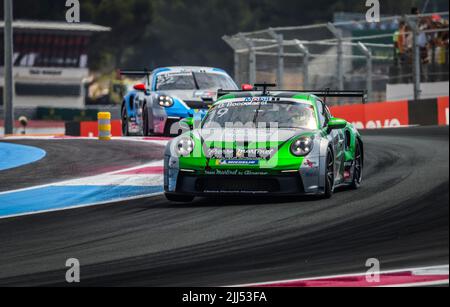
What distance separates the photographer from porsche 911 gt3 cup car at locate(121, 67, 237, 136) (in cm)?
1948

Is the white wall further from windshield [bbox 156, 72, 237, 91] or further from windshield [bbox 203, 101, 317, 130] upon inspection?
windshield [bbox 203, 101, 317, 130]

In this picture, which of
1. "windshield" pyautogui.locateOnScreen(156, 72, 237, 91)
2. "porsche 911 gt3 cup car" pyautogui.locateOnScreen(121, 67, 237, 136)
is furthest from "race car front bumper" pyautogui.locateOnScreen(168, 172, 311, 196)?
"windshield" pyautogui.locateOnScreen(156, 72, 237, 91)

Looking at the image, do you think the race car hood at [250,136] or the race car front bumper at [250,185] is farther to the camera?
the race car hood at [250,136]

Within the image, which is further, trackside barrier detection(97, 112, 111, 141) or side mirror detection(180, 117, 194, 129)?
trackside barrier detection(97, 112, 111, 141)

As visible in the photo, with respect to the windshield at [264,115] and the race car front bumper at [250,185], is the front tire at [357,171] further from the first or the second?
the race car front bumper at [250,185]

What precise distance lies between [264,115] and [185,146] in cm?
104

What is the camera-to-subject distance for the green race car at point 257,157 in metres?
11.0

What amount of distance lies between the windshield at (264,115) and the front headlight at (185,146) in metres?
0.55

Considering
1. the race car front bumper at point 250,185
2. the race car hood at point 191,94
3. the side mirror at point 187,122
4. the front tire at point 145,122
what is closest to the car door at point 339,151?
the race car front bumper at point 250,185

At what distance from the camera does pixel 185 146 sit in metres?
11.3

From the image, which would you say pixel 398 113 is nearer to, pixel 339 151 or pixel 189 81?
pixel 189 81
